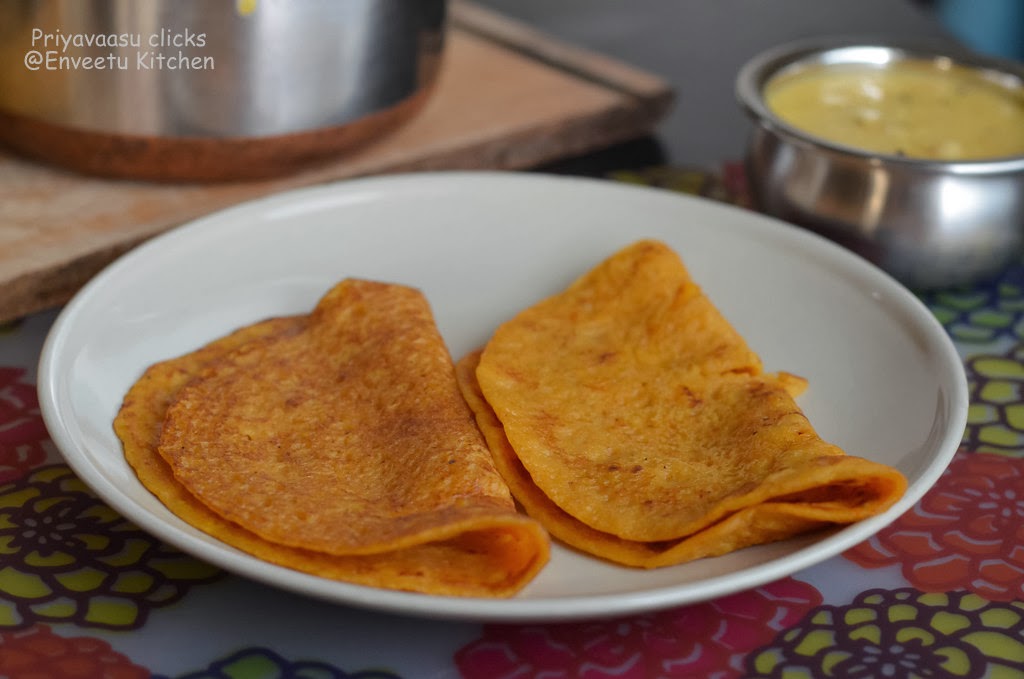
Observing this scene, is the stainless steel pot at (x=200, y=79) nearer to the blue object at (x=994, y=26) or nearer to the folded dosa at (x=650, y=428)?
the folded dosa at (x=650, y=428)

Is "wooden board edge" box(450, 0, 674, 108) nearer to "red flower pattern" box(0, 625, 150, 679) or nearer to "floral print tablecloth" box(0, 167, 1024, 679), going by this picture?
"floral print tablecloth" box(0, 167, 1024, 679)

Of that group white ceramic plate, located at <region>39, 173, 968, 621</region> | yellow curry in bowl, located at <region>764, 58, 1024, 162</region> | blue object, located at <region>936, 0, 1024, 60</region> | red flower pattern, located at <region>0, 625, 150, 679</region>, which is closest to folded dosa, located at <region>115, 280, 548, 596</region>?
white ceramic plate, located at <region>39, 173, 968, 621</region>

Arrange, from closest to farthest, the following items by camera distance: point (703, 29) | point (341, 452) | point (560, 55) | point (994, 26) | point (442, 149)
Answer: point (341, 452) < point (442, 149) < point (560, 55) < point (703, 29) < point (994, 26)

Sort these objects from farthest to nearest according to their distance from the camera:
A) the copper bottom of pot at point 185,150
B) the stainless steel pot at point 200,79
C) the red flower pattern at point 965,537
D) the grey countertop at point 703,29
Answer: the grey countertop at point 703,29
the copper bottom of pot at point 185,150
the stainless steel pot at point 200,79
the red flower pattern at point 965,537

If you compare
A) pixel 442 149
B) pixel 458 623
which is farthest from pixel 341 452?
pixel 442 149

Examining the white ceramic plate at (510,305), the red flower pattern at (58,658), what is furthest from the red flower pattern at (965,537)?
the red flower pattern at (58,658)

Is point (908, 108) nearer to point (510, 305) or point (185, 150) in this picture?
point (510, 305)
